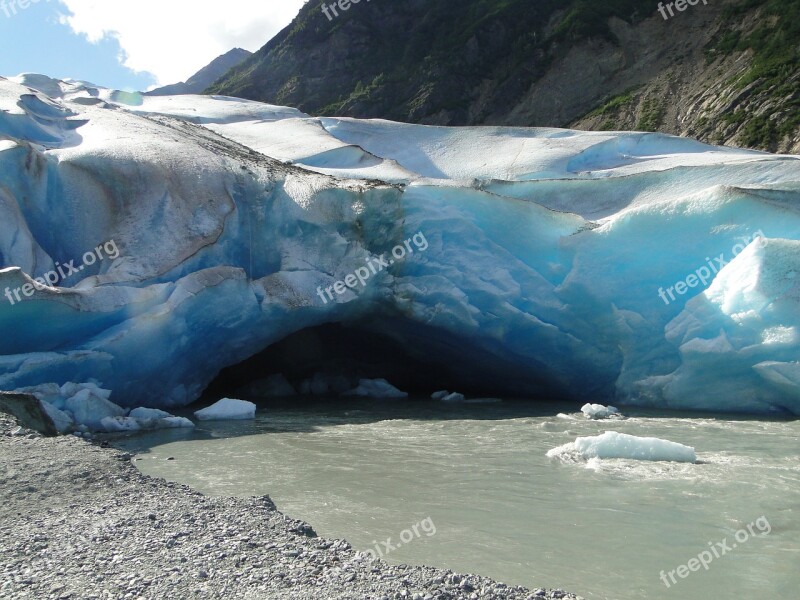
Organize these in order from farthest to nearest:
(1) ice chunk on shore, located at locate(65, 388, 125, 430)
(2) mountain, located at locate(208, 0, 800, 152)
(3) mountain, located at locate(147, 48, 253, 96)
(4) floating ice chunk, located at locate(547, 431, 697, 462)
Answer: (3) mountain, located at locate(147, 48, 253, 96)
(2) mountain, located at locate(208, 0, 800, 152)
(1) ice chunk on shore, located at locate(65, 388, 125, 430)
(4) floating ice chunk, located at locate(547, 431, 697, 462)

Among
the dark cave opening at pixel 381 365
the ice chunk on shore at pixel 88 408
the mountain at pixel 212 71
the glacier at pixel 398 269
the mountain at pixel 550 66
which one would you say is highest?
the mountain at pixel 212 71

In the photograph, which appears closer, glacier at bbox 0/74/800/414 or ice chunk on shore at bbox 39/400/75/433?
ice chunk on shore at bbox 39/400/75/433

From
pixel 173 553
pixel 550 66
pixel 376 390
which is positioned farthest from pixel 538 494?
pixel 550 66

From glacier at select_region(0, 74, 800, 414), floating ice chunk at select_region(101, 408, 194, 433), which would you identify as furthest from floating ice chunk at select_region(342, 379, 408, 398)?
floating ice chunk at select_region(101, 408, 194, 433)

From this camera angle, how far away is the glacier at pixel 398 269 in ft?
27.0

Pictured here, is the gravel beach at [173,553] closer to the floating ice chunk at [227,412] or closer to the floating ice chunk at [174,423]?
the floating ice chunk at [174,423]

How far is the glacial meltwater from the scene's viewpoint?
3.67 meters

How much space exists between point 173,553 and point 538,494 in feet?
7.82

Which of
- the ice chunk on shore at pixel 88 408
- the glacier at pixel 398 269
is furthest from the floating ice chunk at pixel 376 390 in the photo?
the ice chunk on shore at pixel 88 408

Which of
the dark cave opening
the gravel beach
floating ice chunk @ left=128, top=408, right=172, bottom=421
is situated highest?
the gravel beach

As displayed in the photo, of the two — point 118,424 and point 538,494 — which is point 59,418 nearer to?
point 118,424

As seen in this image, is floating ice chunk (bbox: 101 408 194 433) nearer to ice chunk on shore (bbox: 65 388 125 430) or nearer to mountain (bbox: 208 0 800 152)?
ice chunk on shore (bbox: 65 388 125 430)

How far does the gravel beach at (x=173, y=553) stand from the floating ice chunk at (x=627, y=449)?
8.80 ft

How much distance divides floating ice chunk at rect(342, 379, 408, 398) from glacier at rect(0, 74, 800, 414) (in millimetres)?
953
